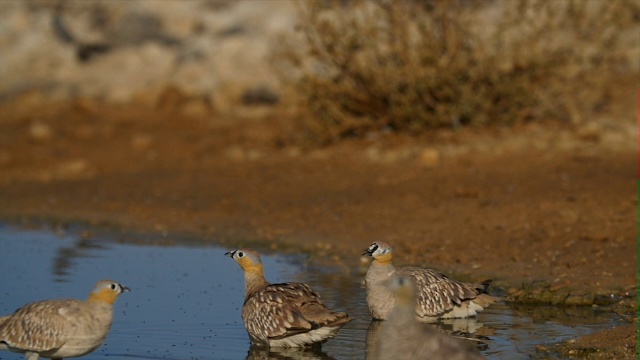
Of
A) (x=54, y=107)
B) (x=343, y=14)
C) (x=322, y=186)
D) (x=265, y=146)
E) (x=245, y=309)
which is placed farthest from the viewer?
(x=54, y=107)

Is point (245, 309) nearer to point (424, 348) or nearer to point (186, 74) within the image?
point (424, 348)

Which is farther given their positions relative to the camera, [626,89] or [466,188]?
[626,89]

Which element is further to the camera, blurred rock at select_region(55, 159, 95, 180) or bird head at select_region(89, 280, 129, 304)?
blurred rock at select_region(55, 159, 95, 180)

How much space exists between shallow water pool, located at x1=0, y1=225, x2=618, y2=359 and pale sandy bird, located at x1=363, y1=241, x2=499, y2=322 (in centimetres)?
13

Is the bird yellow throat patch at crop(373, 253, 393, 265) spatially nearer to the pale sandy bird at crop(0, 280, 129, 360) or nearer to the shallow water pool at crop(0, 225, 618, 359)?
the shallow water pool at crop(0, 225, 618, 359)

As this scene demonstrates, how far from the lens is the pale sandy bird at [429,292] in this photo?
9266 millimetres

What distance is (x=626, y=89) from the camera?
63.4ft

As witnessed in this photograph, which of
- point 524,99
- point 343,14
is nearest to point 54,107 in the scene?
point 343,14

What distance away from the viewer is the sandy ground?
1163 cm

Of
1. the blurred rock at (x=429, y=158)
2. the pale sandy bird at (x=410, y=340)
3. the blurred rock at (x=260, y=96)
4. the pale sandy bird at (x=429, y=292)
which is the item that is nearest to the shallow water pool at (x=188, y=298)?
the pale sandy bird at (x=429, y=292)

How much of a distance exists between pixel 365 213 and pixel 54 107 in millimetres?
12237

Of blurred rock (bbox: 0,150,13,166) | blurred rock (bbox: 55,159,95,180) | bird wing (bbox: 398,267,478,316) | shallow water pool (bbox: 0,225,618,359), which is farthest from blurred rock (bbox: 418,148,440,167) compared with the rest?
blurred rock (bbox: 0,150,13,166)

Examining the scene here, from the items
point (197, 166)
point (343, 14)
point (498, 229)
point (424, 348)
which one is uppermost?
point (343, 14)

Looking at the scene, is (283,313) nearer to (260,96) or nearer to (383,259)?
(383,259)
